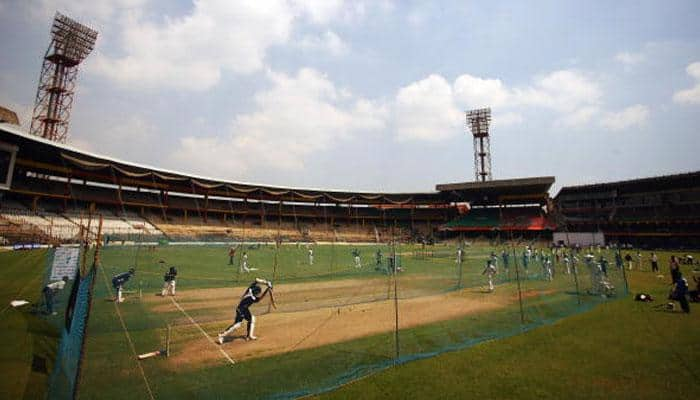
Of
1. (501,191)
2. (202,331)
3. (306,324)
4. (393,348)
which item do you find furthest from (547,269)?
(501,191)

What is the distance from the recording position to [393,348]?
8.88 m

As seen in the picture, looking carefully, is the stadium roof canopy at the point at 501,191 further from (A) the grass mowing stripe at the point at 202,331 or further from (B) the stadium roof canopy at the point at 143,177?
(A) the grass mowing stripe at the point at 202,331

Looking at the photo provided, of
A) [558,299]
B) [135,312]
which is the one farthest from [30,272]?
[558,299]

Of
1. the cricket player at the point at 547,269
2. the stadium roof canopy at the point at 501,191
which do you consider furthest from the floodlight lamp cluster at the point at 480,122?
the cricket player at the point at 547,269

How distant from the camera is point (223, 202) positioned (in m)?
65.7

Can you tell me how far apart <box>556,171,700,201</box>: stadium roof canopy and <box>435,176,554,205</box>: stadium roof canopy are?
1554 cm

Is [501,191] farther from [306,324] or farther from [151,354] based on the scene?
[151,354]

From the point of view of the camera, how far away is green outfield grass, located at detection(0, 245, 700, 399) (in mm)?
6598

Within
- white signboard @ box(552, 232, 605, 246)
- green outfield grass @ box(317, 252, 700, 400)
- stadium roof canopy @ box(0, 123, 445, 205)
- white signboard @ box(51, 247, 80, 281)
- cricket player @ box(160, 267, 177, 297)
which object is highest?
stadium roof canopy @ box(0, 123, 445, 205)

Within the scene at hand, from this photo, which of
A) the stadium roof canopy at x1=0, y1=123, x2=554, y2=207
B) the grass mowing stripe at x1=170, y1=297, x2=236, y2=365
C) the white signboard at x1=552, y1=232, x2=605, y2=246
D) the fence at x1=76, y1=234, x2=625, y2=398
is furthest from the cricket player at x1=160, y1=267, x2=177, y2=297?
the white signboard at x1=552, y1=232, x2=605, y2=246

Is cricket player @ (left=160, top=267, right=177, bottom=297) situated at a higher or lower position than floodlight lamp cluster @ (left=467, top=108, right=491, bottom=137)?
lower

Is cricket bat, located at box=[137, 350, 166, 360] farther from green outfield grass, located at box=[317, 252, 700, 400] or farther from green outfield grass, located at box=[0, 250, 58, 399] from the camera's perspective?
green outfield grass, located at box=[317, 252, 700, 400]

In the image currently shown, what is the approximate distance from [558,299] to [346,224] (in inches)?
2336

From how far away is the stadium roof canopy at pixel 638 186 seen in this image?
5785 cm
